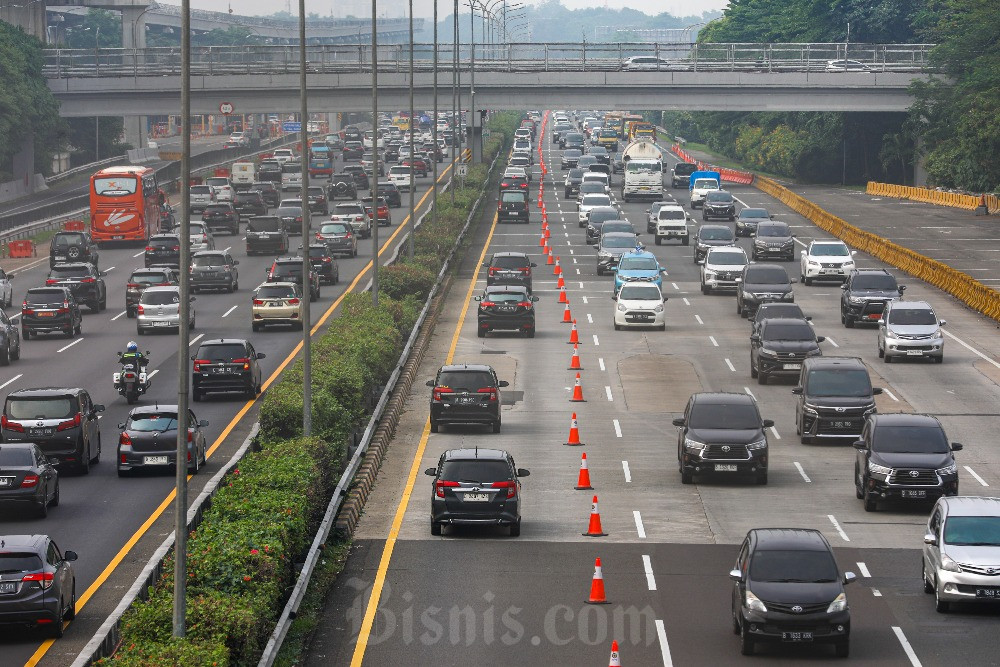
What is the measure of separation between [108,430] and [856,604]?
851 inches

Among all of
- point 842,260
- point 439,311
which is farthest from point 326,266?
point 842,260

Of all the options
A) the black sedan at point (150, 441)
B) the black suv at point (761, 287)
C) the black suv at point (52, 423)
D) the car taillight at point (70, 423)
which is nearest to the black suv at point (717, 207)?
the black suv at point (761, 287)

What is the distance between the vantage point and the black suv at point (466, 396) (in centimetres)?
4025

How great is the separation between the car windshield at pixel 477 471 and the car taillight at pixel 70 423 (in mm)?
10055

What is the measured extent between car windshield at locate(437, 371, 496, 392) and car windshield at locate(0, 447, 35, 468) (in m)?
11.2

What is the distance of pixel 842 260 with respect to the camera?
68875 mm

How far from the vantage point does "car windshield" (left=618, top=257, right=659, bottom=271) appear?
62.8 metres

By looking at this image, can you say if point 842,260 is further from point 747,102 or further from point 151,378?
point 747,102

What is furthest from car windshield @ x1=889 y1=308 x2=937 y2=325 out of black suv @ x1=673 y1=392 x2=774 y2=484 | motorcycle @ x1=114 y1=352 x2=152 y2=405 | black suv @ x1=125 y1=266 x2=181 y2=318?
black suv @ x1=125 y1=266 x2=181 y2=318

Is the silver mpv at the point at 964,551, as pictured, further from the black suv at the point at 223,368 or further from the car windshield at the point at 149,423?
the black suv at the point at 223,368

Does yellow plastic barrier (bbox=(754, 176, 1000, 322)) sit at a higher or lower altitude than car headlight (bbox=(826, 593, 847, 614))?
lower

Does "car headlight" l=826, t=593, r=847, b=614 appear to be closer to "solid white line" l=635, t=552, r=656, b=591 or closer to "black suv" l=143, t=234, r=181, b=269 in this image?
"solid white line" l=635, t=552, r=656, b=591

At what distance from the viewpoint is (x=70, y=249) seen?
76188mm

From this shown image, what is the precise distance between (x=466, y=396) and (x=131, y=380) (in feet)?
31.1
